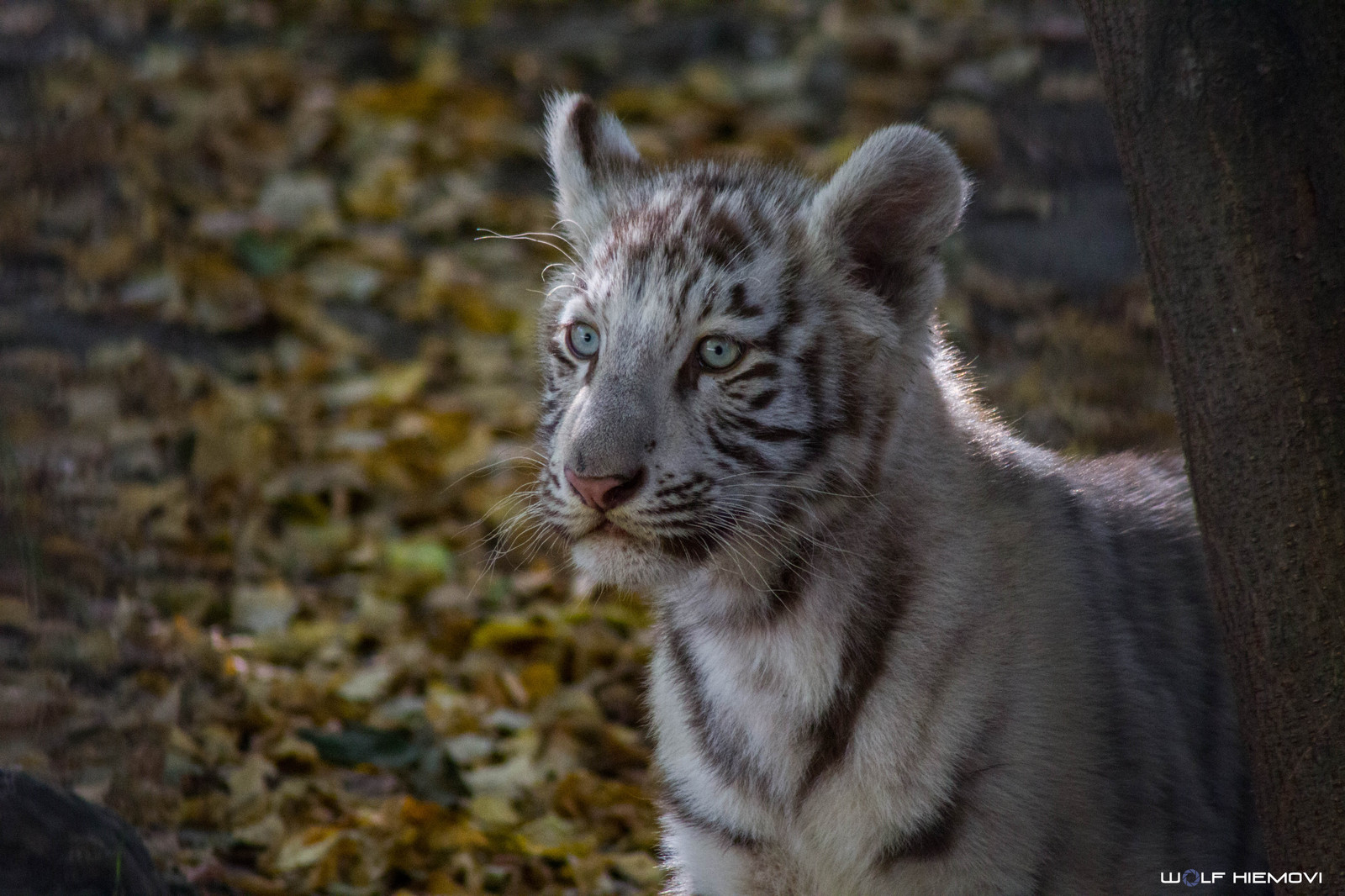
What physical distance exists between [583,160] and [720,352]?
784 millimetres

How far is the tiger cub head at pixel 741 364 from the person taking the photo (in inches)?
114

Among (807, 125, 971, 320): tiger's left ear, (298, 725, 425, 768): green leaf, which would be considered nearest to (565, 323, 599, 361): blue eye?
(807, 125, 971, 320): tiger's left ear

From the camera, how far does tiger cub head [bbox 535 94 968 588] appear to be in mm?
2902

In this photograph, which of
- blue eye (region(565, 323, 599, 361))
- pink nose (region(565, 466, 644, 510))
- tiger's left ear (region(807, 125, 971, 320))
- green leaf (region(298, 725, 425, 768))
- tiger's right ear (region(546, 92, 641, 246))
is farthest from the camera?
green leaf (region(298, 725, 425, 768))

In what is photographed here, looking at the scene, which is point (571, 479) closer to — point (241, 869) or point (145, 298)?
point (241, 869)

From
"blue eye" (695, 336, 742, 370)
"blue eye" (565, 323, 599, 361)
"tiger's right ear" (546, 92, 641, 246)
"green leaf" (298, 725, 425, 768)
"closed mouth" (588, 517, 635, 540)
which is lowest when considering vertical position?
"green leaf" (298, 725, 425, 768)

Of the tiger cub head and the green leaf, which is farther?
the green leaf

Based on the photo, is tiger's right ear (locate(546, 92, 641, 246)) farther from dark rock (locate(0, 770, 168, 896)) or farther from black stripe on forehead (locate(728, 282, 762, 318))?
dark rock (locate(0, 770, 168, 896))

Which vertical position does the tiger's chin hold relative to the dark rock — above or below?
above

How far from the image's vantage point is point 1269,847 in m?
2.71

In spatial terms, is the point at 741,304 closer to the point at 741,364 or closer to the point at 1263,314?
the point at 741,364

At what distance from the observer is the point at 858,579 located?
2990 millimetres

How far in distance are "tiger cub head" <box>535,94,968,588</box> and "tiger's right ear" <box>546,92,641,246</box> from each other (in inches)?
11.8

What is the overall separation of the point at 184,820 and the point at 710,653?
1635 millimetres
